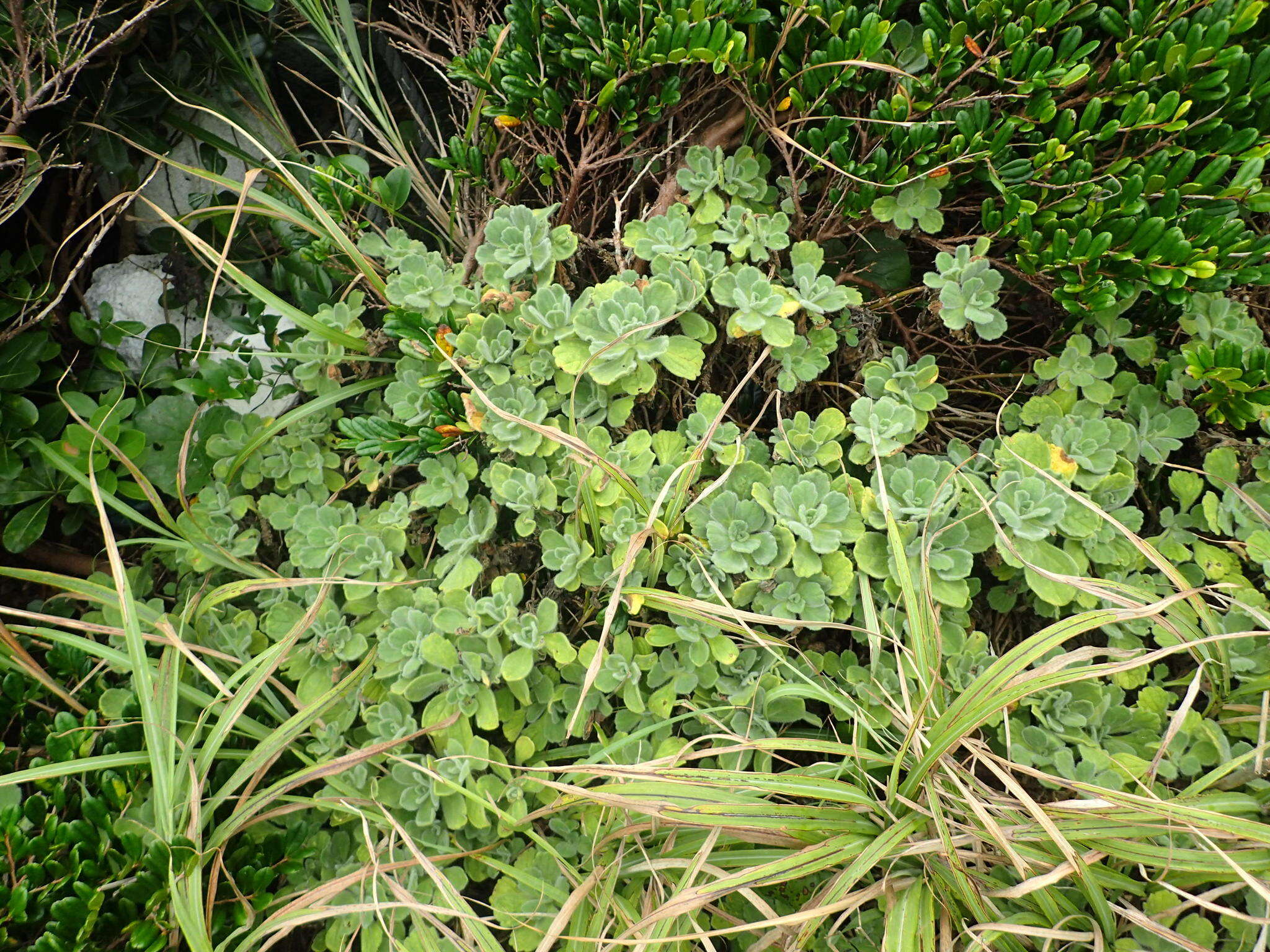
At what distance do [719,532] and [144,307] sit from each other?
172 cm

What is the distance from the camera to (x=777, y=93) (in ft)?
5.34

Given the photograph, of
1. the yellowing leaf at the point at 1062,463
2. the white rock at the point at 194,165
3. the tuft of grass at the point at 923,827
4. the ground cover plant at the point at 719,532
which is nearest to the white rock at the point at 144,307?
the white rock at the point at 194,165

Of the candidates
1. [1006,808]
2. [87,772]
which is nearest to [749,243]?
[1006,808]

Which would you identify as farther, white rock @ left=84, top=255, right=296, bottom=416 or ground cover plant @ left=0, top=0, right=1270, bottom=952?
white rock @ left=84, top=255, right=296, bottom=416

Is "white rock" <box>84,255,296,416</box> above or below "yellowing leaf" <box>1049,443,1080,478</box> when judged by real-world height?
below

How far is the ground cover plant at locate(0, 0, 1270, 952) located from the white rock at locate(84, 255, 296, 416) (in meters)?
0.29

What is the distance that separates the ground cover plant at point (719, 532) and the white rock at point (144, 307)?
293 millimetres

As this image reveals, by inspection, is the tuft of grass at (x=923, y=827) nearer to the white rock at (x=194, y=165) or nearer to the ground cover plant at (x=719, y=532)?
the ground cover plant at (x=719, y=532)

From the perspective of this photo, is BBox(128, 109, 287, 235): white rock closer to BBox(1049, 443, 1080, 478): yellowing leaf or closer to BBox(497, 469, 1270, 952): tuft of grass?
BBox(497, 469, 1270, 952): tuft of grass

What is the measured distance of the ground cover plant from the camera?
51.3 inches

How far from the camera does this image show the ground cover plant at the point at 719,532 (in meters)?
1.30

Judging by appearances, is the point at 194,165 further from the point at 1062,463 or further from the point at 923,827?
the point at 923,827

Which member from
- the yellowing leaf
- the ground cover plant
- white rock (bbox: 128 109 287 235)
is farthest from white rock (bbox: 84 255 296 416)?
the yellowing leaf

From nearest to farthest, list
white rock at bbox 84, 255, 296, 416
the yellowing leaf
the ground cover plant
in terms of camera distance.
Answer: the ground cover plant
the yellowing leaf
white rock at bbox 84, 255, 296, 416
